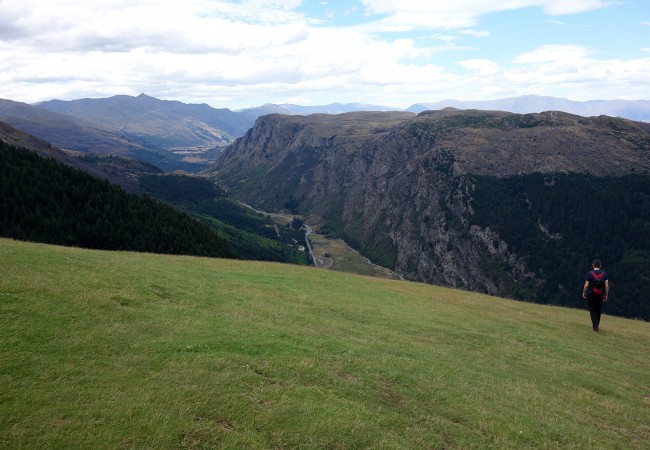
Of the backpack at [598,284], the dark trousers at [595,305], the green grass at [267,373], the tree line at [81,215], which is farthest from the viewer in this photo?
the tree line at [81,215]

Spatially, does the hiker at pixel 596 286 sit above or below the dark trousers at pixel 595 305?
above

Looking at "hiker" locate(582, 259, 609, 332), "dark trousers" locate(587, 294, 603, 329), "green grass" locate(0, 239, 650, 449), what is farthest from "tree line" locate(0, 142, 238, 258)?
"dark trousers" locate(587, 294, 603, 329)

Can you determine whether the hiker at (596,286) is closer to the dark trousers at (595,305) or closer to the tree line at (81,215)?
the dark trousers at (595,305)

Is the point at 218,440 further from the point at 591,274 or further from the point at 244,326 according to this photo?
the point at 591,274

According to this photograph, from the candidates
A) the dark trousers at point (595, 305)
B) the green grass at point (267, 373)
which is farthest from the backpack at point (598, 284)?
the green grass at point (267, 373)

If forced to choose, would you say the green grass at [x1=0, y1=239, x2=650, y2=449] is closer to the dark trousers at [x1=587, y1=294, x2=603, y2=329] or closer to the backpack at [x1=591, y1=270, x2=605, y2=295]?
the dark trousers at [x1=587, y1=294, x2=603, y2=329]
